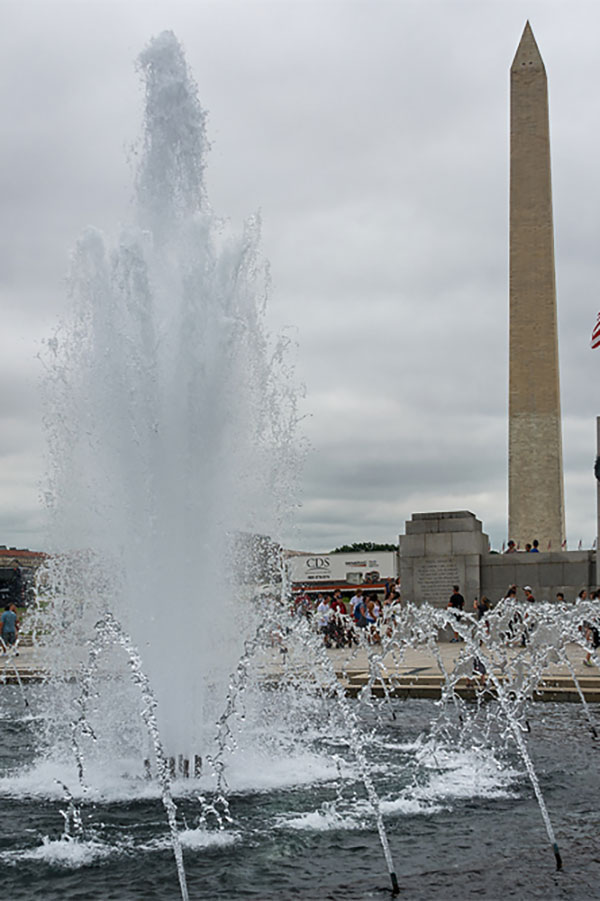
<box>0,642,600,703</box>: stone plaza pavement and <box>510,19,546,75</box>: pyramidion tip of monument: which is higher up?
<box>510,19,546,75</box>: pyramidion tip of monument

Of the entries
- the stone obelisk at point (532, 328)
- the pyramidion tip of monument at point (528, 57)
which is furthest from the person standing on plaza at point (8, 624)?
the pyramidion tip of monument at point (528, 57)

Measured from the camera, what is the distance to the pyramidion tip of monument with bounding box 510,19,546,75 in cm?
3103

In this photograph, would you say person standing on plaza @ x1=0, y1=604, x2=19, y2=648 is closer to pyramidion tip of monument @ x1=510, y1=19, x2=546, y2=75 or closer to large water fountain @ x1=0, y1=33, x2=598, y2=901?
large water fountain @ x1=0, y1=33, x2=598, y2=901

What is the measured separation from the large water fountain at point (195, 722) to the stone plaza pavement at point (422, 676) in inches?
42.4

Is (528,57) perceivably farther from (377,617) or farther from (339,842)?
(339,842)

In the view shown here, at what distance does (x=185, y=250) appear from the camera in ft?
30.6

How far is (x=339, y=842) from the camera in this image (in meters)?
6.14

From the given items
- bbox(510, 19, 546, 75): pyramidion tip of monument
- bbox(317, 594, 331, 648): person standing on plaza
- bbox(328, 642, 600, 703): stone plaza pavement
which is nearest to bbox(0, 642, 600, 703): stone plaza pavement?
bbox(328, 642, 600, 703): stone plaza pavement

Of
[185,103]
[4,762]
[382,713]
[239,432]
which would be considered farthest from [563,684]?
[185,103]

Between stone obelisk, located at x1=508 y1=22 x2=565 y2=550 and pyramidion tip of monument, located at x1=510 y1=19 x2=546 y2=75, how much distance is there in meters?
0.03

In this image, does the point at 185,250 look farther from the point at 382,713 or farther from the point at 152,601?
the point at 382,713

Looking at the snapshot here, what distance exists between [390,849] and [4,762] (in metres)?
4.41

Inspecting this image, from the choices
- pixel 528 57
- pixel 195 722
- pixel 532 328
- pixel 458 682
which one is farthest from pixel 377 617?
pixel 528 57

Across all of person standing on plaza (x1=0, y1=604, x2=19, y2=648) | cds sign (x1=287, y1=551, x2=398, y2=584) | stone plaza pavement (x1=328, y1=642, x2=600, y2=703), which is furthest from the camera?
cds sign (x1=287, y1=551, x2=398, y2=584)
